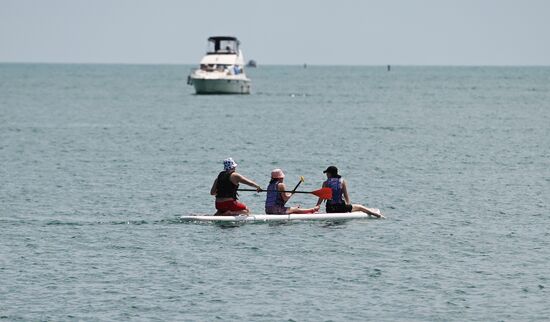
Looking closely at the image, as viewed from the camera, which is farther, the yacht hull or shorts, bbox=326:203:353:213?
the yacht hull

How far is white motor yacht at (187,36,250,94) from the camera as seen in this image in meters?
109

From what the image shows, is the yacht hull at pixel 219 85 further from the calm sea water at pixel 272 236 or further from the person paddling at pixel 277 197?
the person paddling at pixel 277 197

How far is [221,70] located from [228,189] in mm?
83565

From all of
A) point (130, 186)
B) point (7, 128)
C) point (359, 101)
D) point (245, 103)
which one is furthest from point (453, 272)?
point (359, 101)

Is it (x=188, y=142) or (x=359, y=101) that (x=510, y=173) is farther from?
(x=359, y=101)

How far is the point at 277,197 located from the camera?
94.4 ft

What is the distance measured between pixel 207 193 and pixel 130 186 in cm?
311

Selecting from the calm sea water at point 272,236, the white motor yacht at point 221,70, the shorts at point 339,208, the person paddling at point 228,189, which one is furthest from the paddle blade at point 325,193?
the white motor yacht at point 221,70

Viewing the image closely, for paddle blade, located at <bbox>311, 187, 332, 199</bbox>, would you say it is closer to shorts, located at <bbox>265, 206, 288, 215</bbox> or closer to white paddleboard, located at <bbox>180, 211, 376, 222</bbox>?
white paddleboard, located at <bbox>180, 211, 376, 222</bbox>

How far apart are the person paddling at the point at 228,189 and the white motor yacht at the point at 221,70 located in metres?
80.0

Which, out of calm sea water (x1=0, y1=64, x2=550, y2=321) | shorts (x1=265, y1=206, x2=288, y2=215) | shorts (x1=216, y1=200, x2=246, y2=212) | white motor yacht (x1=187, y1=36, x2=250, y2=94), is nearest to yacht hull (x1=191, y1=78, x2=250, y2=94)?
white motor yacht (x1=187, y1=36, x2=250, y2=94)

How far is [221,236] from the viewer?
88.8 feet

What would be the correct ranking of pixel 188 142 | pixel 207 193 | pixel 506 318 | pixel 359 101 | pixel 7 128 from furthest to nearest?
pixel 359 101 → pixel 7 128 → pixel 188 142 → pixel 207 193 → pixel 506 318

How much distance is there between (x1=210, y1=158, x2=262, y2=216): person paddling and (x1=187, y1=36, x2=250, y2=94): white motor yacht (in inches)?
3150
